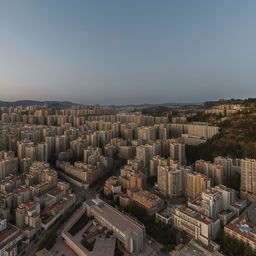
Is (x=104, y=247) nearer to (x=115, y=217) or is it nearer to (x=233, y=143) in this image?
(x=115, y=217)

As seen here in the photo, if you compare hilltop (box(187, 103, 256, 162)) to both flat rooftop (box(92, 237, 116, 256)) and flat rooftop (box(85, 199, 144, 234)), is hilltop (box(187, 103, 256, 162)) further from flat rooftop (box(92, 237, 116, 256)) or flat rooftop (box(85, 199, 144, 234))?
flat rooftop (box(92, 237, 116, 256))

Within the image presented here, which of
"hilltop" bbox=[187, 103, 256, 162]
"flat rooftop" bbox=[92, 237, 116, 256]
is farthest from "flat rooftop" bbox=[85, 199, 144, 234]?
"hilltop" bbox=[187, 103, 256, 162]

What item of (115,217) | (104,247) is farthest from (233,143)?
(104,247)

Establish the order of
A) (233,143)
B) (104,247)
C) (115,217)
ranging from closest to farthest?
(104,247), (115,217), (233,143)

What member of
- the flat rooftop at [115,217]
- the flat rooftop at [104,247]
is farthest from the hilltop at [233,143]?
the flat rooftop at [104,247]

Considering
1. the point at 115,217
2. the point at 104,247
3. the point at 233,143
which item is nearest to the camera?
the point at 104,247

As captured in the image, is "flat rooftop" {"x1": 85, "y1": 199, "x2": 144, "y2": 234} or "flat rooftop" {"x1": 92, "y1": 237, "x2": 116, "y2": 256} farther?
"flat rooftop" {"x1": 85, "y1": 199, "x2": 144, "y2": 234}

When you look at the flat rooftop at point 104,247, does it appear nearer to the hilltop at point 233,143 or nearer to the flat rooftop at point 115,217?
the flat rooftop at point 115,217

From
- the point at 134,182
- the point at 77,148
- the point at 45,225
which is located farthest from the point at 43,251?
the point at 77,148

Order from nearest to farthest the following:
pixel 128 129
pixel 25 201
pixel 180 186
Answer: pixel 25 201
pixel 180 186
pixel 128 129

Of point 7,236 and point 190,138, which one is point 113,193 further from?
point 190,138

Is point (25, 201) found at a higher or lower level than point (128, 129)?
lower
